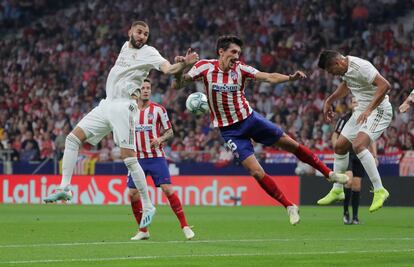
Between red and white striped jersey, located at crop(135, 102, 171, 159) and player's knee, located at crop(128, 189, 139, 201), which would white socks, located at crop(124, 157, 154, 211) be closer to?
player's knee, located at crop(128, 189, 139, 201)

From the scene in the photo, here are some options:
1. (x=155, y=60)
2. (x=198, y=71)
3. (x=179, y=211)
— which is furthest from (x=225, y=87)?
(x=179, y=211)

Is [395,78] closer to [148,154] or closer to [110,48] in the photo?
[110,48]

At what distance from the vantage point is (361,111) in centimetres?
1495

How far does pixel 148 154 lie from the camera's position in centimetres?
1559

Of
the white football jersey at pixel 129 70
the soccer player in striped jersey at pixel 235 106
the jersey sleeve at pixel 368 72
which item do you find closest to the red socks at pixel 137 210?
the white football jersey at pixel 129 70

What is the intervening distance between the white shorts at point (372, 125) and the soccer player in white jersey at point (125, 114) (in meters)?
3.14

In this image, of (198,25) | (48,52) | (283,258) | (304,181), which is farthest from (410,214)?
(48,52)

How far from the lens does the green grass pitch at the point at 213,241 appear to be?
35.3 ft

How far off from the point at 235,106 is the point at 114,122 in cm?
167

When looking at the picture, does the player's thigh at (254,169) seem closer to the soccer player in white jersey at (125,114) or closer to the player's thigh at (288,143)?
the player's thigh at (288,143)

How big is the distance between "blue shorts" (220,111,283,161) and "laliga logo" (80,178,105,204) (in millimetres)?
15395

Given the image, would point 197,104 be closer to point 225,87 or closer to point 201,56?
point 225,87

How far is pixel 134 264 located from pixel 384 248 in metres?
3.50

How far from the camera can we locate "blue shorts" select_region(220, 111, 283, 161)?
1368 centimetres
